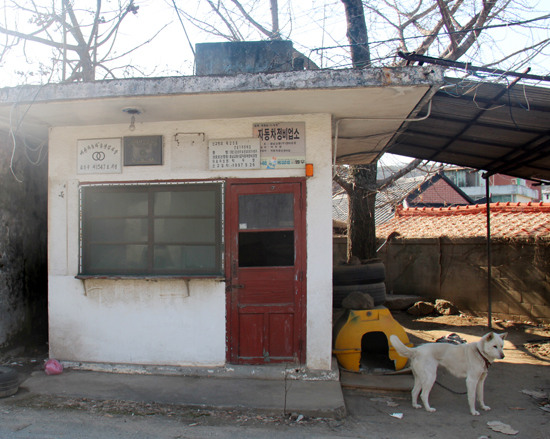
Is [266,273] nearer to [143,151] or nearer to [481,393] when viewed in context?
[143,151]

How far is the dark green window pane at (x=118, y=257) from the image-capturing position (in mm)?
5062

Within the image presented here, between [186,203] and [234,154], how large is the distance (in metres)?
0.82

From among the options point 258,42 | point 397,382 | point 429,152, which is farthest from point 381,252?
point 258,42

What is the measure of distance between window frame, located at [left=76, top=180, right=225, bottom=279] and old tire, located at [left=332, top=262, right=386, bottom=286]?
1934mm

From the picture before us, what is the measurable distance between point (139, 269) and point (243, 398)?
1.96 metres

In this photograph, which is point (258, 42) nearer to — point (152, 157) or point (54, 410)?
point (152, 157)

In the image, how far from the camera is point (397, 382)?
483 cm

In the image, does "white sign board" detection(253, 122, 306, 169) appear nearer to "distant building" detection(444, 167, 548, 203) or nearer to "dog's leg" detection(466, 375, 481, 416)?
"dog's leg" detection(466, 375, 481, 416)

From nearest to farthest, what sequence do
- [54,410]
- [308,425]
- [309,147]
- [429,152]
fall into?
[308,425]
[54,410]
[309,147]
[429,152]

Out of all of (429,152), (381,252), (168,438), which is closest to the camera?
(168,438)

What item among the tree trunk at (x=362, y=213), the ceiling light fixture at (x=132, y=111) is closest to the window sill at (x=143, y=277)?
the ceiling light fixture at (x=132, y=111)

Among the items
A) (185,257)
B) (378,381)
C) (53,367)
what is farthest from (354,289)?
(53,367)

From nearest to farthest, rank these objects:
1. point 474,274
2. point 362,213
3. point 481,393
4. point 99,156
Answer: point 481,393 → point 99,156 → point 362,213 → point 474,274

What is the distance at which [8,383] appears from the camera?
169 inches
